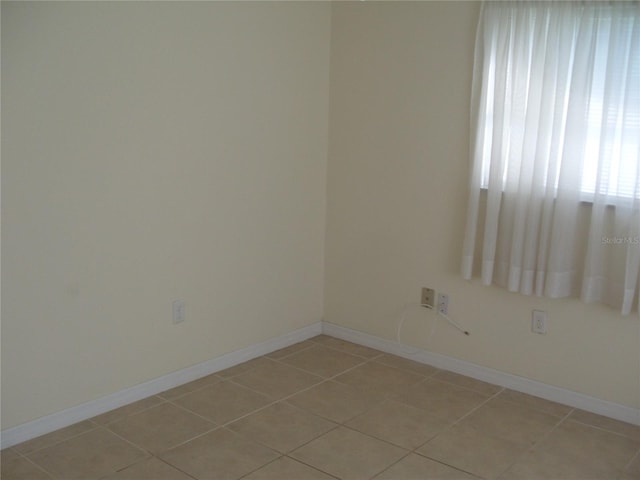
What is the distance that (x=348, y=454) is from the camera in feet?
8.66

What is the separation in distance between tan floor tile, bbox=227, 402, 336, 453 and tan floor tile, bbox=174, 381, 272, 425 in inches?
2.5

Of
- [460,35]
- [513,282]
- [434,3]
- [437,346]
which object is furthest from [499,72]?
[437,346]

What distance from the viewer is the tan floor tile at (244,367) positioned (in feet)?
11.1

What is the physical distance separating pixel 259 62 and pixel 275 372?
1.58 meters

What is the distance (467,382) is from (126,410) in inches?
65.2

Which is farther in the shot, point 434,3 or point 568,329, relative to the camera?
point 434,3

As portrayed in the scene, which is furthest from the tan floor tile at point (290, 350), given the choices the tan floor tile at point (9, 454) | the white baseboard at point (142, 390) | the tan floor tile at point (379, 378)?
the tan floor tile at point (9, 454)

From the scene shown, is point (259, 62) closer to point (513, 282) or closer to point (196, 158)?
point (196, 158)

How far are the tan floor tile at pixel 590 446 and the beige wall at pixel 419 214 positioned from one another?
0.22 metres

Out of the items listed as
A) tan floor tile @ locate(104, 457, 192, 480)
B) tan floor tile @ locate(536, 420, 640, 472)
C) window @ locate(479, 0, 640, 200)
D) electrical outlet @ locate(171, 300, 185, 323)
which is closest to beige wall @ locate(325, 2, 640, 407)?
tan floor tile @ locate(536, 420, 640, 472)

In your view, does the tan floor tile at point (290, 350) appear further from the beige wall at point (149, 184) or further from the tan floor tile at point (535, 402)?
the tan floor tile at point (535, 402)

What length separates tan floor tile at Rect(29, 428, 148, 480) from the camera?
2.45 metres

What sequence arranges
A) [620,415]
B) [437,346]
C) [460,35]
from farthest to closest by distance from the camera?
[437,346] < [460,35] < [620,415]

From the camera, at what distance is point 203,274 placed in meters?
3.27
